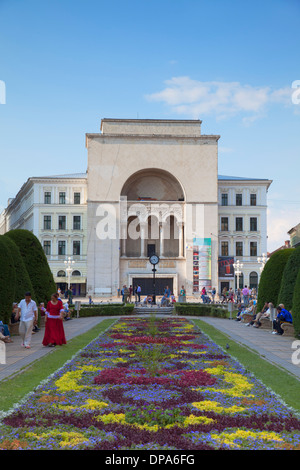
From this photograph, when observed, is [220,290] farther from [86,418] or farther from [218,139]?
[86,418]

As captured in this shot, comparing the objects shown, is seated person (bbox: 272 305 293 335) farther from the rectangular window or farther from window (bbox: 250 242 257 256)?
the rectangular window

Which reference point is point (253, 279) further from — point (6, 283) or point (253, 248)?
point (6, 283)

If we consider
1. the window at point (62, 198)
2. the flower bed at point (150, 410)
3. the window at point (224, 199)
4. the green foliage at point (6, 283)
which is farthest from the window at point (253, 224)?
the flower bed at point (150, 410)

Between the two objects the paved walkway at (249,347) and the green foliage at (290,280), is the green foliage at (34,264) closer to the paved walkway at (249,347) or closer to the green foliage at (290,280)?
the paved walkway at (249,347)

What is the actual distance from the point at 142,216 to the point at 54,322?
148 ft

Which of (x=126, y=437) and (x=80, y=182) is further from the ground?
(x=80, y=182)

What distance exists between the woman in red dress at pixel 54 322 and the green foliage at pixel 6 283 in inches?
117

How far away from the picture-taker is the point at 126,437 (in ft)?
21.3

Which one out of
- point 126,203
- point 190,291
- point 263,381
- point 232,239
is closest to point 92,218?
point 126,203

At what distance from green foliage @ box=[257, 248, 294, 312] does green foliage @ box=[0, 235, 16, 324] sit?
11.2 meters

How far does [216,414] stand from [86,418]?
1.86 meters

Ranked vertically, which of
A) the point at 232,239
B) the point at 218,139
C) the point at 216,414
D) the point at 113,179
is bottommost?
the point at 216,414

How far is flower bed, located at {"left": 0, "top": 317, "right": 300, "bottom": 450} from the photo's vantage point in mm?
6352

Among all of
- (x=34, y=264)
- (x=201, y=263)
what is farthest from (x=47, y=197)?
(x=34, y=264)
